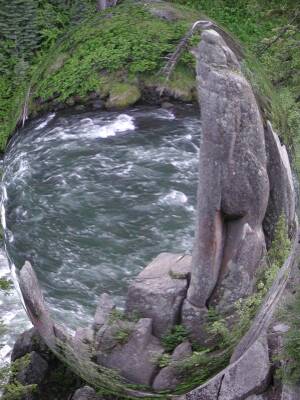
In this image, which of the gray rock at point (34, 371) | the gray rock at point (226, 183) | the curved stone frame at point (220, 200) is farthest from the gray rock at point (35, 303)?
the gray rock at point (34, 371)

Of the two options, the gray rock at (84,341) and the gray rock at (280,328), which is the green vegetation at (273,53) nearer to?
the gray rock at (84,341)

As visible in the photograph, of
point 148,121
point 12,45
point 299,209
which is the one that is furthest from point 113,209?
point 12,45

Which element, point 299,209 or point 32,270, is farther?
point 299,209

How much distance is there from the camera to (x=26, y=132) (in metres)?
3.35

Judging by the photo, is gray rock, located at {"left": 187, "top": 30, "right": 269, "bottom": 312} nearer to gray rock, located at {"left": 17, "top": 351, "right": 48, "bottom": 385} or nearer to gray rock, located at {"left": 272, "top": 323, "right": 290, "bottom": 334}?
gray rock, located at {"left": 17, "top": 351, "right": 48, "bottom": 385}

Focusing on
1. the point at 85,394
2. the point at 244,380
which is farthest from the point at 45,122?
the point at 244,380

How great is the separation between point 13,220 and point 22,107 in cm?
64

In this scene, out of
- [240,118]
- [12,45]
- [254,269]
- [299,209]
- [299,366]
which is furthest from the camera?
[12,45]

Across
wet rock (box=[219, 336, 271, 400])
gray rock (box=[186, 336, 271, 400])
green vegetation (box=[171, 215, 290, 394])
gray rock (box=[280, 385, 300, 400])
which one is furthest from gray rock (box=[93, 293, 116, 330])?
gray rock (box=[280, 385, 300, 400])

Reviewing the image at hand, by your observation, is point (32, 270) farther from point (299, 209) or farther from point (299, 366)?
point (299, 366)

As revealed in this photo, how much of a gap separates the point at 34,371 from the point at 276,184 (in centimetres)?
422

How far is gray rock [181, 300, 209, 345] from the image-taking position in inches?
117

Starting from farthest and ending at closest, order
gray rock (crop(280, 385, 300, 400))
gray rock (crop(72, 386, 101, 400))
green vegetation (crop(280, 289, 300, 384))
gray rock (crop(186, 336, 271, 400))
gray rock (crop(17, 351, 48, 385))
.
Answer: gray rock (crop(280, 385, 300, 400))
gray rock (crop(186, 336, 271, 400))
green vegetation (crop(280, 289, 300, 384))
gray rock (crop(17, 351, 48, 385))
gray rock (crop(72, 386, 101, 400))

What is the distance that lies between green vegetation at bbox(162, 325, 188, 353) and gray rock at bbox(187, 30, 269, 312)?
145 millimetres
